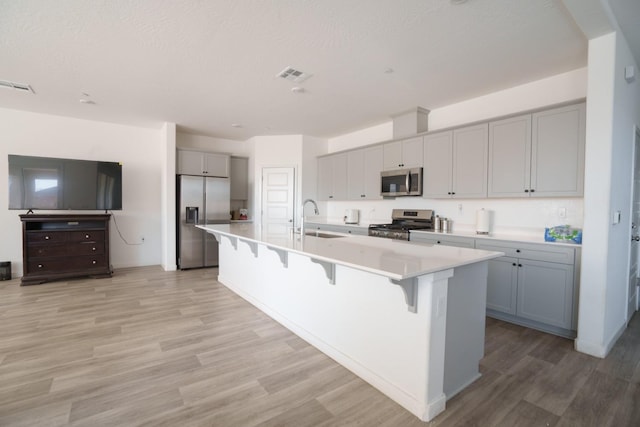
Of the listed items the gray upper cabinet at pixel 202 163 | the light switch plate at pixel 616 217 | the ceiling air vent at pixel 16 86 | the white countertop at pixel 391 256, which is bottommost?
the white countertop at pixel 391 256

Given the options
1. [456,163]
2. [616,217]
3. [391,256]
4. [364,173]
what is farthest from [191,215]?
[616,217]

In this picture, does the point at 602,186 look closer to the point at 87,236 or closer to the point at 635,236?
the point at 635,236

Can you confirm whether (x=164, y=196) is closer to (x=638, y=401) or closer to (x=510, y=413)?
(x=510, y=413)

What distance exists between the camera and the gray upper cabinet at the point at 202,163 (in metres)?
5.74

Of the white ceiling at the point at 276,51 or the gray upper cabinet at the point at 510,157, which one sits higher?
the white ceiling at the point at 276,51

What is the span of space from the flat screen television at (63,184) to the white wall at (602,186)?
6295 mm

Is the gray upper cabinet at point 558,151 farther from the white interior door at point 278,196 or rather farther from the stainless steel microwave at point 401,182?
the white interior door at point 278,196

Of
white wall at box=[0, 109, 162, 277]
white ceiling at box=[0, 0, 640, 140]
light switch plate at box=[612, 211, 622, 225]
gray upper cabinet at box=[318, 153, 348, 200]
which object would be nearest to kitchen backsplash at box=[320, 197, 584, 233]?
light switch plate at box=[612, 211, 622, 225]

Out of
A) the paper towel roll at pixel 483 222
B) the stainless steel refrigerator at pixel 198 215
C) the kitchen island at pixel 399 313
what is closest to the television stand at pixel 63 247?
the stainless steel refrigerator at pixel 198 215

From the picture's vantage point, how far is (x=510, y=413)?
1.81 m

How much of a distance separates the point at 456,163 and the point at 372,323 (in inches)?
107

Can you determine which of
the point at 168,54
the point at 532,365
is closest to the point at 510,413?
the point at 532,365

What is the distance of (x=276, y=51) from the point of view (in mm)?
2875

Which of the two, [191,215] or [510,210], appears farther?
[191,215]
